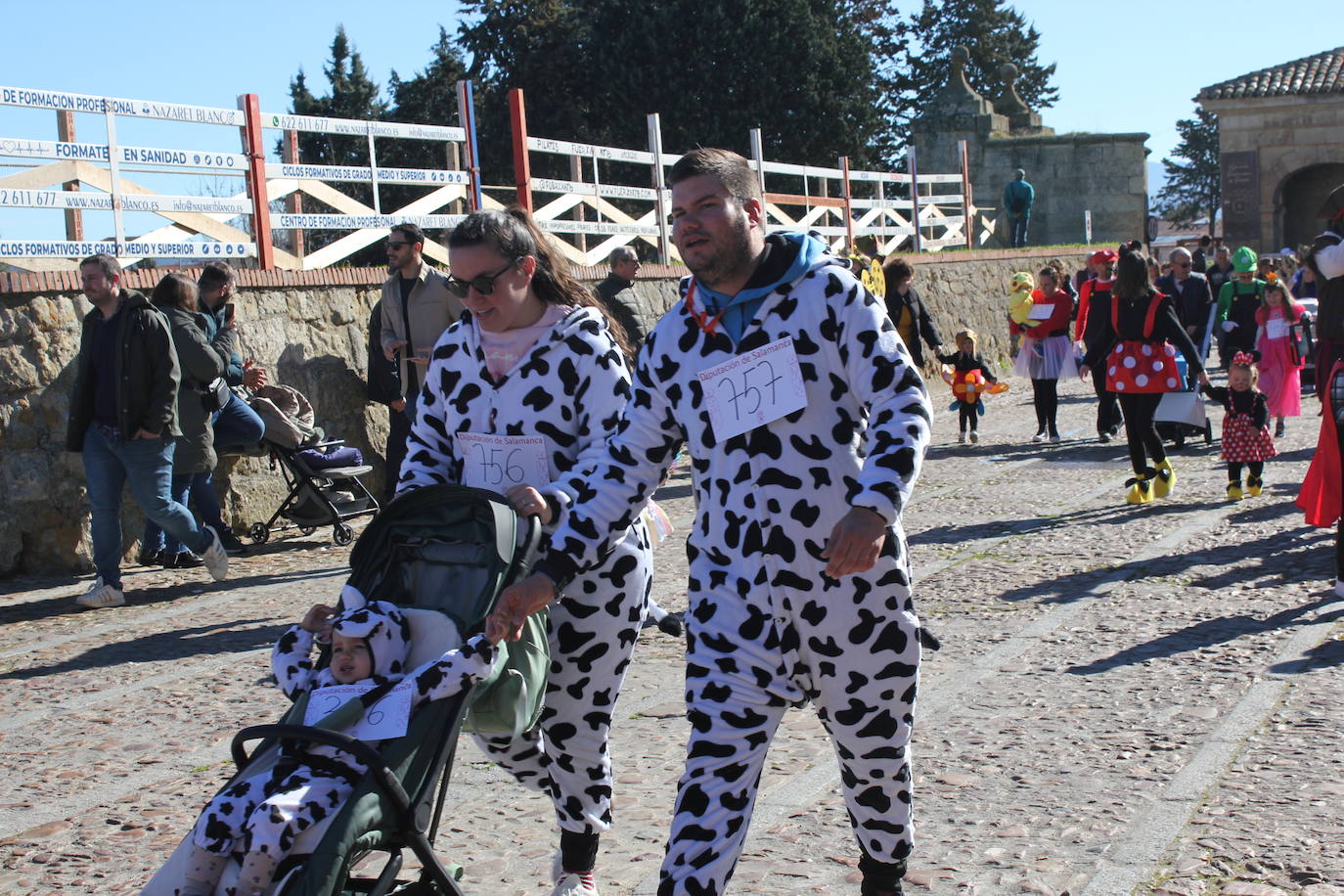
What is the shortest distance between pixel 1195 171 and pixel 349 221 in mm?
84998

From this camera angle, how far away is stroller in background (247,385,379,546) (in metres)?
9.69

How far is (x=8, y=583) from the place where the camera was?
9.04m

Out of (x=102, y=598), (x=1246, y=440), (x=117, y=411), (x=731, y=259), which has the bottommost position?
(x=102, y=598)

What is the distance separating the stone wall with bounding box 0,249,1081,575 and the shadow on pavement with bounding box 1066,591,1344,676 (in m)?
6.44

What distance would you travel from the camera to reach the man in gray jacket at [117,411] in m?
8.15

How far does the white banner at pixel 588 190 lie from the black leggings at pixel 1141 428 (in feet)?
23.2

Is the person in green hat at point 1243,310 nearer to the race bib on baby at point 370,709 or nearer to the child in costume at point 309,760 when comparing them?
the child in costume at point 309,760

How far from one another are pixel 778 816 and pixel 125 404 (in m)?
5.25

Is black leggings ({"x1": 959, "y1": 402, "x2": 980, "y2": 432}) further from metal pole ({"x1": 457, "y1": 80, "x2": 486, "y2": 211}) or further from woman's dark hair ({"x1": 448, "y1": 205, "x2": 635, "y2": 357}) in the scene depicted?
woman's dark hair ({"x1": 448, "y1": 205, "x2": 635, "y2": 357})

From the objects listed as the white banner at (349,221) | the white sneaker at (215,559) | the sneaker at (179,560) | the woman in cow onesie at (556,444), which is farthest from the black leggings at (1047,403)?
the woman in cow onesie at (556,444)

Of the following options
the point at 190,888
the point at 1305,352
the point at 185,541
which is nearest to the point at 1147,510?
the point at 185,541

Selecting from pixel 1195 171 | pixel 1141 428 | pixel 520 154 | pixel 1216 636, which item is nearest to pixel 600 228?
pixel 520 154

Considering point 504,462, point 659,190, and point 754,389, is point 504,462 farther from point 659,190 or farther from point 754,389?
point 659,190

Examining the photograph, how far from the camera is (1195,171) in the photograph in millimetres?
88875
